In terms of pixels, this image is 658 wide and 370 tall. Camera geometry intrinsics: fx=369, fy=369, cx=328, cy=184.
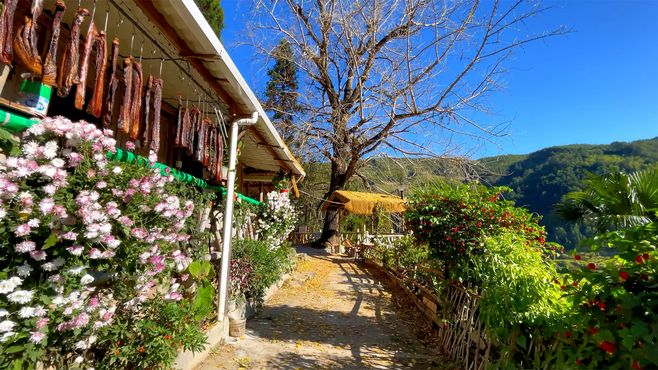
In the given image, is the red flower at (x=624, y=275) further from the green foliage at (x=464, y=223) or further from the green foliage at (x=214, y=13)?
the green foliage at (x=214, y=13)

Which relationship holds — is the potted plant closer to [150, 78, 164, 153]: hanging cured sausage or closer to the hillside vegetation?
the hillside vegetation

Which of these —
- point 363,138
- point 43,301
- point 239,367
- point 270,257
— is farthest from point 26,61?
point 363,138

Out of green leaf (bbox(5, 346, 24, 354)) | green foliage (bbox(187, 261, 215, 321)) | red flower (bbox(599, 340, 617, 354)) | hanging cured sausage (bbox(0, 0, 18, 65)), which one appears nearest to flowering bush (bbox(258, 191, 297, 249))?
green foliage (bbox(187, 261, 215, 321))

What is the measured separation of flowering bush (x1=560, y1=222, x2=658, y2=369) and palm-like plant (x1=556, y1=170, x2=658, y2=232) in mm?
1678

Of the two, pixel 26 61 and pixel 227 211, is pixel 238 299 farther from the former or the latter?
pixel 26 61

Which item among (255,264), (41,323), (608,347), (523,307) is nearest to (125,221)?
(41,323)

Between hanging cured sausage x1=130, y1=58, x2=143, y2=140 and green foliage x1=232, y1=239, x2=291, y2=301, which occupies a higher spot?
hanging cured sausage x1=130, y1=58, x2=143, y2=140

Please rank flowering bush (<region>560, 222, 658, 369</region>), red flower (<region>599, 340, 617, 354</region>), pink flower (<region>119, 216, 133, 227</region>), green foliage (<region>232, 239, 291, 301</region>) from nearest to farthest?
flowering bush (<region>560, 222, 658, 369</region>)
red flower (<region>599, 340, 617, 354</region>)
pink flower (<region>119, 216, 133, 227</region>)
green foliage (<region>232, 239, 291, 301</region>)

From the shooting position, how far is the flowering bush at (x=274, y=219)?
9.44 m

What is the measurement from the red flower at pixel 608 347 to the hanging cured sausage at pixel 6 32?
3.40 m

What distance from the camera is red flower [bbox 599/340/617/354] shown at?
168 cm

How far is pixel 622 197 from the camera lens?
3682 mm

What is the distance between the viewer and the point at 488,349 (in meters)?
3.75

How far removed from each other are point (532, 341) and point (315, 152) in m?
13.1
